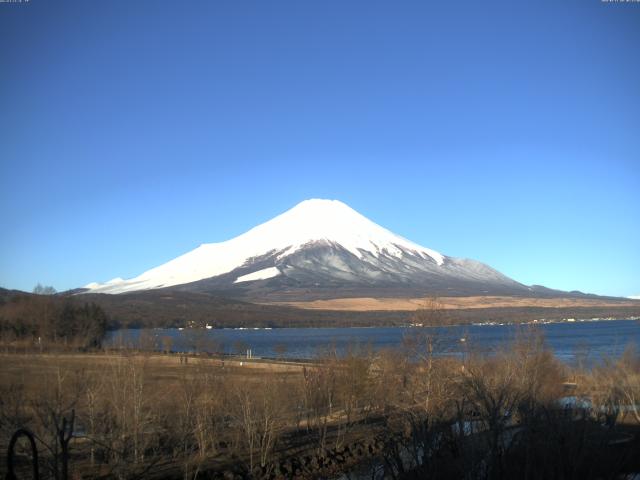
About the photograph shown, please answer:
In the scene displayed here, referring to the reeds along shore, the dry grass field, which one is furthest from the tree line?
the dry grass field

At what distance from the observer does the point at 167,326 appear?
140750mm

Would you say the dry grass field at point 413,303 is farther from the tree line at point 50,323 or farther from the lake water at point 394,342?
the tree line at point 50,323

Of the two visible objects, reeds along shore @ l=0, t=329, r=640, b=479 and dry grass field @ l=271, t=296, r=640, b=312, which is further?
dry grass field @ l=271, t=296, r=640, b=312

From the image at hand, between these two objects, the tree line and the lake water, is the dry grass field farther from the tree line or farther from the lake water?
the tree line

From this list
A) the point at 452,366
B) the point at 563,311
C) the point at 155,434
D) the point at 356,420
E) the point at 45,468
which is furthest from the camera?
the point at 563,311

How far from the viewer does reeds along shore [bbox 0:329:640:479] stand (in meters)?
7.41

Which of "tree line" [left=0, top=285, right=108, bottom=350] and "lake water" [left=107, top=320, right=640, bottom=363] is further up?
"tree line" [left=0, top=285, right=108, bottom=350]

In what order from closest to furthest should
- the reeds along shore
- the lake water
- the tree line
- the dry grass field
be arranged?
the reeds along shore
the lake water
the tree line
the dry grass field

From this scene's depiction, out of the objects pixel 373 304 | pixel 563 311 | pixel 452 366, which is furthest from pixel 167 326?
pixel 452 366

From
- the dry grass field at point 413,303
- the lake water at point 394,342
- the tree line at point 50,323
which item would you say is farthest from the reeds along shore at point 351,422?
the dry grass field at point 413,303

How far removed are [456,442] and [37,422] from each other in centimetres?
766

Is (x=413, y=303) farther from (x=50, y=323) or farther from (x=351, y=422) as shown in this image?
(x=351, y=422)

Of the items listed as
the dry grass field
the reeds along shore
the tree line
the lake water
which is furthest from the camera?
the dry grass field

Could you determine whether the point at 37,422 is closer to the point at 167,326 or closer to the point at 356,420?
the point at 356,420
